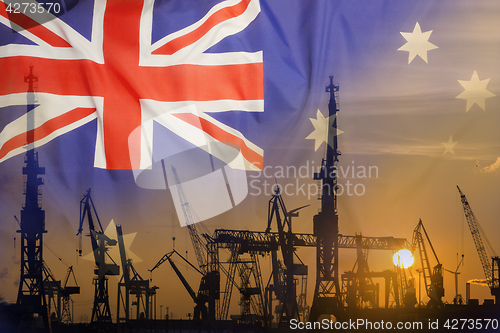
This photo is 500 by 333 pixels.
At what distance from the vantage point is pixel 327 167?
356 inches

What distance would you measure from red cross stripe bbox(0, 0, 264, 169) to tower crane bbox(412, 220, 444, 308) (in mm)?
3409

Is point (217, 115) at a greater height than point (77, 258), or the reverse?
point (217, 115)

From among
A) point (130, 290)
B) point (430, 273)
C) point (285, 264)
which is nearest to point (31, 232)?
point (130, 290)

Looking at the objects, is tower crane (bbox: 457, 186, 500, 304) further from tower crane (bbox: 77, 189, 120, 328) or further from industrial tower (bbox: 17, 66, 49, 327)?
industrial tower (bbox: 17, 66, 49, 327)

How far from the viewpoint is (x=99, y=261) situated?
9.04 meters

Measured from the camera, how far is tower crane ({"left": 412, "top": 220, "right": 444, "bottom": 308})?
355 inches

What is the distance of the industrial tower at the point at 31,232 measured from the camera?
29.9 ft

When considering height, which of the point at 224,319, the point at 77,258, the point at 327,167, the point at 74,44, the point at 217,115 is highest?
the point at 74,44

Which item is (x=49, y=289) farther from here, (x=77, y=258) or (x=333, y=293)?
(x=333, y=293)

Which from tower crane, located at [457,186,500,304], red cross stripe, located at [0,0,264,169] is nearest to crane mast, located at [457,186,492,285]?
tower crane, located at [457,186,500,304]

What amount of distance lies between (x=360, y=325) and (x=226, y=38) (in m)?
5.05

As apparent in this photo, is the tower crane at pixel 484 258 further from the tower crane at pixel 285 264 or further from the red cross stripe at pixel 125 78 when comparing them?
the red cross stripe at pixel 125 78

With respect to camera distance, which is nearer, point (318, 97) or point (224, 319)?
point (318, 97)

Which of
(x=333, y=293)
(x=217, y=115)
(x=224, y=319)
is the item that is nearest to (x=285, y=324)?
(x=333, y=293)
